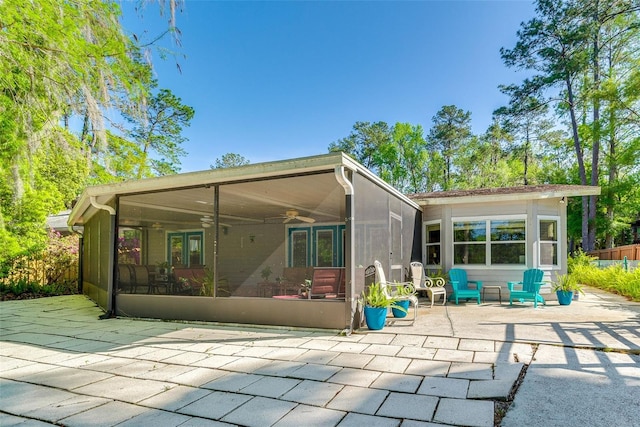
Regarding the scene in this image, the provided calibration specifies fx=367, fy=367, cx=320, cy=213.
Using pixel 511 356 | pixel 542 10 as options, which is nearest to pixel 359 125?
pixel 542 10

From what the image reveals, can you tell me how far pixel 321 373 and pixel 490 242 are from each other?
22.0 ft

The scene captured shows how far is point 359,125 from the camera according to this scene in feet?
89.9

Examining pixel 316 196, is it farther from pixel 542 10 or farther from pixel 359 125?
pixel 359 125

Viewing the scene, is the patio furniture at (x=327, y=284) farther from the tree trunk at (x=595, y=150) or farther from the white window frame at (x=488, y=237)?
the tree trunk at (x=595, y=150)

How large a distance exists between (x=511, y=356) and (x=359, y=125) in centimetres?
2492

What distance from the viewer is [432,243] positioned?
380 inches

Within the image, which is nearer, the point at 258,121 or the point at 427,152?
the point at 258,121

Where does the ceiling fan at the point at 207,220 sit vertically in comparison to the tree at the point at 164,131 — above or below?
below

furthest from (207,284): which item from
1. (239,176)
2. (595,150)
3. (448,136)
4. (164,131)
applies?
(448,136)

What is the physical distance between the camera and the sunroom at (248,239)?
5211 millimetres

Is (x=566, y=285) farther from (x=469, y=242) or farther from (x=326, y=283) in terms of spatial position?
(x=326, y=283)

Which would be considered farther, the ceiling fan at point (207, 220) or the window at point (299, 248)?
the window at point (299, 248)

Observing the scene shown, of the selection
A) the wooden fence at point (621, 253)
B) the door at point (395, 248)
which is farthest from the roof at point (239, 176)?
the wooden fence at point (621, 253)

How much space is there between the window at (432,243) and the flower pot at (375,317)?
4.82 m
